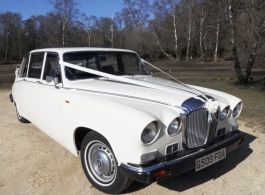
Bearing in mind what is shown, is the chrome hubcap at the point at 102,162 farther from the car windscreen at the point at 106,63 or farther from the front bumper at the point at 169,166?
the car windscreen at the point at 106,63

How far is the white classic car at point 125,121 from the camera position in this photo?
272 centimetres

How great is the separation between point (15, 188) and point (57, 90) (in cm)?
143

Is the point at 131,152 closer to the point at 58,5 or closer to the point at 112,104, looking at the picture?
the point at 112,104

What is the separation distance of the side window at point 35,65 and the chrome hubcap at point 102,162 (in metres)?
2.05

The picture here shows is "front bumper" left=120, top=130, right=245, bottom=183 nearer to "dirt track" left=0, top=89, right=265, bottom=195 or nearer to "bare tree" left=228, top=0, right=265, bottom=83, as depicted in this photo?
"dirt track" left=0, top=89, right=265, bottom=195

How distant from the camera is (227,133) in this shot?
11.7 ft

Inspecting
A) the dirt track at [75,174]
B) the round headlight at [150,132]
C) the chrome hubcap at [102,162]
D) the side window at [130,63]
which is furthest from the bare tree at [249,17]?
the chrome hubcap at [102,162]

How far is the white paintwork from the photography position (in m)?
2.73

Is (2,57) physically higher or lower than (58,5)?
lower

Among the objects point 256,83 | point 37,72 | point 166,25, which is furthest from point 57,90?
point 166,25

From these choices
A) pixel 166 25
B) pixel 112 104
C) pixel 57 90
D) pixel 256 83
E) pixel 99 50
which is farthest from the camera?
pixel 166 25

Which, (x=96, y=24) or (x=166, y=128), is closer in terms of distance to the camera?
(x=166, y=128)

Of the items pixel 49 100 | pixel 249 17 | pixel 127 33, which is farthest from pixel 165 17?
pixel 49 100

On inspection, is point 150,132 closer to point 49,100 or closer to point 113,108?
point 113,108
